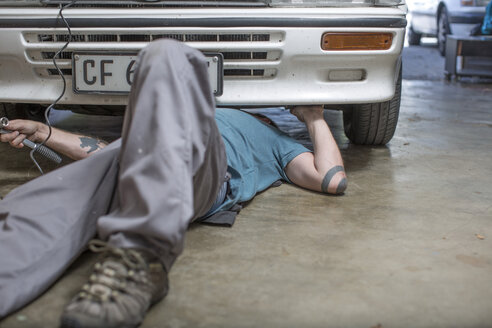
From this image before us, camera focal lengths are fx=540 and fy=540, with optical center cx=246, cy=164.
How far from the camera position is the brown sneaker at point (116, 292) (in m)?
1.20

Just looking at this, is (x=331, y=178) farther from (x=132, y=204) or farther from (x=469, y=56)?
(x=469, y=56)

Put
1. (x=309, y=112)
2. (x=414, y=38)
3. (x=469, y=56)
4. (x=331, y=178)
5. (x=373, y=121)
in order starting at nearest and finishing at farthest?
1. (x=331, y=178)
2. (x=309, y=112)
3. (x=373, y=121)
4. (x=469, y=56)
5. (x=414, y=38)

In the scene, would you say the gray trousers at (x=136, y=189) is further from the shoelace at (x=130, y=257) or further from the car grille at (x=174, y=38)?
the car grille at (x=174, y=38)

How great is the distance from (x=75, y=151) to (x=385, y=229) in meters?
1.23

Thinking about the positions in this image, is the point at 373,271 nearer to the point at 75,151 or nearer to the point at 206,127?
the point at 206,127

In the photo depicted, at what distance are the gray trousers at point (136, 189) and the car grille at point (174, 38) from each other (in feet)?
2.25

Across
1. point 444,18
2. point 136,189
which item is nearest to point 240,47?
point 136,189

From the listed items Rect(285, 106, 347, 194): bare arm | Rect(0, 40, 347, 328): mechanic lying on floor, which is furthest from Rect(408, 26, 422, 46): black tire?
Rect(0, 40, 347, 328): mechanic lying on floor

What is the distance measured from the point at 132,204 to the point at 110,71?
1.02 meters

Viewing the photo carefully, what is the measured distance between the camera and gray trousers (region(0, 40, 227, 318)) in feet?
4.21

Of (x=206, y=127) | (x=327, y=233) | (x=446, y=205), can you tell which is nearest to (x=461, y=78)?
(x=446, y=205)

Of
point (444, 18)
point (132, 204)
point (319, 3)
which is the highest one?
point (319, 3)

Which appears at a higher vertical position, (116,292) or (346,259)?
(116,292)

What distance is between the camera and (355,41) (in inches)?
87.4
